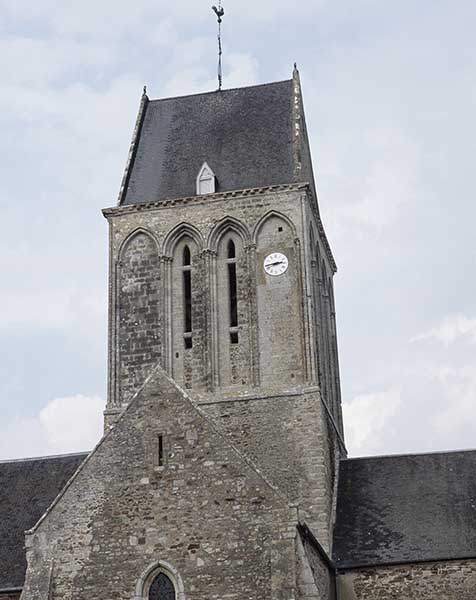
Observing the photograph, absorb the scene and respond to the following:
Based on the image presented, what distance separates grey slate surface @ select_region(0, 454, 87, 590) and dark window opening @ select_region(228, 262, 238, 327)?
5053 millimetres

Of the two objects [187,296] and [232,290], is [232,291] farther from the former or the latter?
[187,296]

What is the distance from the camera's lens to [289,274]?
28.9 m

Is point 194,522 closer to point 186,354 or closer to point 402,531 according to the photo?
point 402,531

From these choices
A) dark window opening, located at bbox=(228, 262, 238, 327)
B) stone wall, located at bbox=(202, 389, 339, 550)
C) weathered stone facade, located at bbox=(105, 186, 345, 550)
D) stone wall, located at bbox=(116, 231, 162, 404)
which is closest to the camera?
stone wall, located at bbox=(202, 389, 339, 550)

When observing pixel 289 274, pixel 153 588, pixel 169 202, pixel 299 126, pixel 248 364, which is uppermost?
pixel 299 126

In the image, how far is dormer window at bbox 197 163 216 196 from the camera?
30250mm

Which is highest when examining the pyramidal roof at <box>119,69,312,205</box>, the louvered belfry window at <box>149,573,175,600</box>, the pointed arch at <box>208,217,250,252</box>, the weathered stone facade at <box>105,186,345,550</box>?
the pyramidal roof at <box>119,69,312,205</box>

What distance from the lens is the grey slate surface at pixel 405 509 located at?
80.0 ft

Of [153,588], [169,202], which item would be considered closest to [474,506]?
[153,588]

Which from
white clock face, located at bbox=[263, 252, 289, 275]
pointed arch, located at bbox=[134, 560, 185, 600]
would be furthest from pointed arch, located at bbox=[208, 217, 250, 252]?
pointed arch, located at bbox=[134, 560, 185, 600]

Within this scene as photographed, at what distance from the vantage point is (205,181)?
99.9 ft

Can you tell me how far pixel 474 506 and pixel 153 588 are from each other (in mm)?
8381

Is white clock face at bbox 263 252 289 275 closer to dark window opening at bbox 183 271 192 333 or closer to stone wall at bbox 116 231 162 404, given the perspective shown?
dark window opening at bbox 183 271 192 333

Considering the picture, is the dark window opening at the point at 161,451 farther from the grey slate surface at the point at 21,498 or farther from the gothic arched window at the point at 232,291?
the gothic arched window at the point at 232,291
